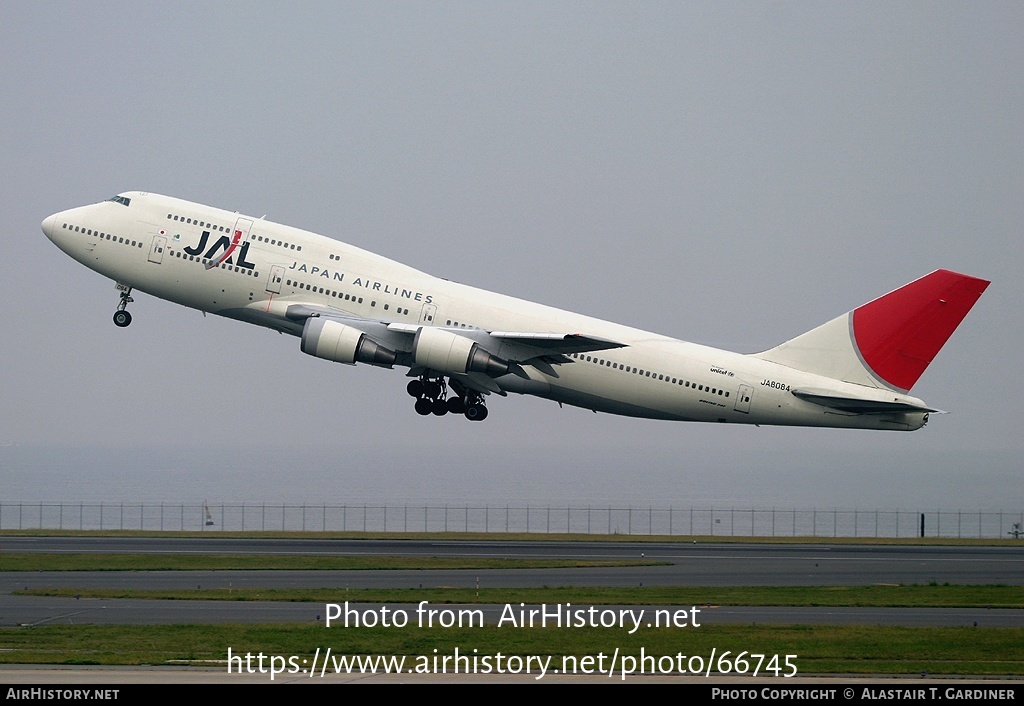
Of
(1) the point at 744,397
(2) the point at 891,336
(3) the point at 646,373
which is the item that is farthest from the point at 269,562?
(2) the point at 891,336

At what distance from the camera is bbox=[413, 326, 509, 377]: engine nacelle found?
4472 cm

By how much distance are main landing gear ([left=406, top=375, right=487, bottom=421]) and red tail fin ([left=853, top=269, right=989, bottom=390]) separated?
16.5 meters

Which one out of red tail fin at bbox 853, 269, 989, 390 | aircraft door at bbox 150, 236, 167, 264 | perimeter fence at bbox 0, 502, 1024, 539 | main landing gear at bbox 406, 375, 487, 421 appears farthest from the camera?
perimeter fence at bbox 0, 502, 1024, 539

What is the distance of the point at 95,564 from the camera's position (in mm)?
Answer: 42094

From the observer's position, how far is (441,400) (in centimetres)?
4969

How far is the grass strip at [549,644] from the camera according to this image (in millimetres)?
24625

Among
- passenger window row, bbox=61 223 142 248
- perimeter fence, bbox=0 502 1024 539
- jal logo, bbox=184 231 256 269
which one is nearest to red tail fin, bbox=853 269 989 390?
jal logo, bbox=184 231 256 269

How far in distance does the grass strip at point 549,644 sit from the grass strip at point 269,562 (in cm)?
1293

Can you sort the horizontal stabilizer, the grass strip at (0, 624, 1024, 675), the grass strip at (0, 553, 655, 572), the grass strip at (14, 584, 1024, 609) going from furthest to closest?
the horizontal stabilizer, the grass strip at (0, 553, 655, 572), the grass strip at (14, 584, 1024, 609), the grass strip at (0, 624, 1024, 675)

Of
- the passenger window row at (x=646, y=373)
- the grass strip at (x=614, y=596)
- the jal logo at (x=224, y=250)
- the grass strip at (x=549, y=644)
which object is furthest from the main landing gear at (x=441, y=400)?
the grass strip at (x=549, y=644)

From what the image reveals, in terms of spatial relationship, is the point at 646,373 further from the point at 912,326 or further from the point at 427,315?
the point at 912,326

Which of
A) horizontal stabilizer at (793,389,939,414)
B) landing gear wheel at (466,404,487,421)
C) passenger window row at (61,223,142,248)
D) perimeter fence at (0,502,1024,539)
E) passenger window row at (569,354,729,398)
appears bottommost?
perimeter fence at (0,502,1024,539)

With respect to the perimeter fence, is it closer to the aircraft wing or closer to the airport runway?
the airport runway

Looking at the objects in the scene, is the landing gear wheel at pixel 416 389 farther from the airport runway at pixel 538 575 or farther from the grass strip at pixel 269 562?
the grass strip at pixel 269 562
